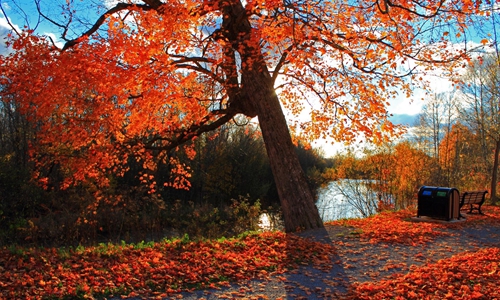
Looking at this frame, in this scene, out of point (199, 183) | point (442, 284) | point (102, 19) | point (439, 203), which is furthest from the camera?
point (199, 183)

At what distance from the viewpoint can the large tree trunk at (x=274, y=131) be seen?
10023 mm

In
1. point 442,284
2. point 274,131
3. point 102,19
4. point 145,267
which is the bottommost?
point 442,284

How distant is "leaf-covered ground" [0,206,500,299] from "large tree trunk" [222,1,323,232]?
1.40 metres

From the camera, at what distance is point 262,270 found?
244 inches

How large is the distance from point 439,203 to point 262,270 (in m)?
7.79

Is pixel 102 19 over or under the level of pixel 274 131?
over

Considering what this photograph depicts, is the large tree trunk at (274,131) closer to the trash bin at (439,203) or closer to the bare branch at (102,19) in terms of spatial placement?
the bare branch at (102,19)

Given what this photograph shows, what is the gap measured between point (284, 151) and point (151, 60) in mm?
4019

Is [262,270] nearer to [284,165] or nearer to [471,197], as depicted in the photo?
[284,165]

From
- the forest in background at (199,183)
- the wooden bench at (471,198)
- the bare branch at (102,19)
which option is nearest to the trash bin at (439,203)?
the wooden bench at (471,198)

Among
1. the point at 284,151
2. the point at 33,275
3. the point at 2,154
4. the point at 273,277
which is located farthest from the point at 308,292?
the point at 2,154

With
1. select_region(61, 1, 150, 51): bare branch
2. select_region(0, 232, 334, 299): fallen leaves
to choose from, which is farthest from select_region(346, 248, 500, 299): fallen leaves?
select_region(61, 1, 150, 51): bare branch

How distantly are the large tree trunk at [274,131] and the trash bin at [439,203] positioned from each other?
403cm

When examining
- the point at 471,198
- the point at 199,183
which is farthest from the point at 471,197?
the point at 199,183
